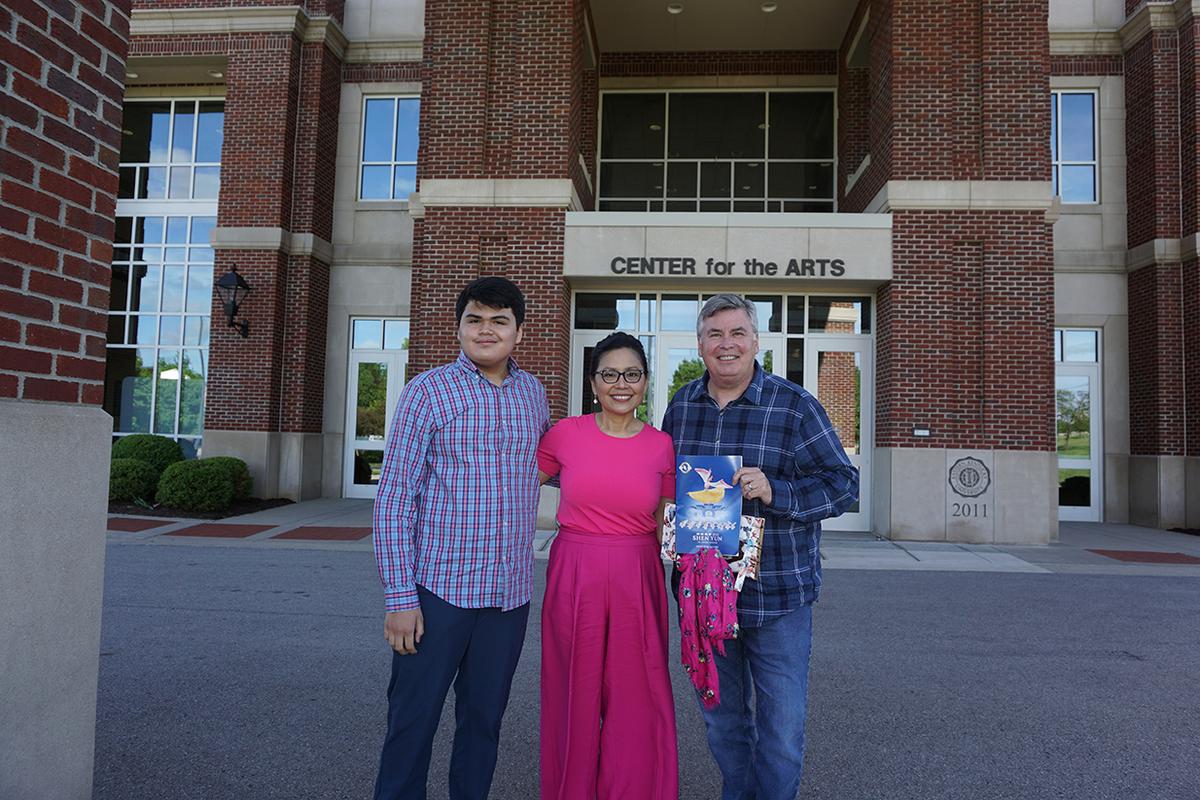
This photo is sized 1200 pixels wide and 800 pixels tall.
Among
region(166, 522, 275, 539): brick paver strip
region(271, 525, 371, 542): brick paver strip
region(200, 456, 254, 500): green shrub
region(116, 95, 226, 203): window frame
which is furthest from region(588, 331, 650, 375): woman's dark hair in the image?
region(116, 95, 226, 203): window frame

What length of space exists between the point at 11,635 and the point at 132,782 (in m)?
1.31

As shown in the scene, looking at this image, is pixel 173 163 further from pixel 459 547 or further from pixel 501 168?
pixel 459 547

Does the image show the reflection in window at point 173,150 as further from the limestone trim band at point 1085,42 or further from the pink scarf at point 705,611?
the limestone trim band at point 1085,42

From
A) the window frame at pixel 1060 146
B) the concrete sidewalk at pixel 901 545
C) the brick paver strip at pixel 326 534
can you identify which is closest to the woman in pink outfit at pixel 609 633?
the concrete sidewalk at pixel 901 545

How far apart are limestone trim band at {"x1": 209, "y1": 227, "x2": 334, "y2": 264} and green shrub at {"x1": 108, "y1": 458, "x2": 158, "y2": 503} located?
173 inches

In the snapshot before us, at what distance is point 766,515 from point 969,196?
998cm

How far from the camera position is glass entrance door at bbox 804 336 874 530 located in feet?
38.1

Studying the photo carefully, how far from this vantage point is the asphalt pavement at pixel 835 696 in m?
3.39

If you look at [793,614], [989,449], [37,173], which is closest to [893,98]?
[989,449]

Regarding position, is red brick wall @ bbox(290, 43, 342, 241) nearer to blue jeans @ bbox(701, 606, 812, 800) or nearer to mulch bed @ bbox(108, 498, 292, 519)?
mulch bed @ bbox(108, 498, 292, 519)

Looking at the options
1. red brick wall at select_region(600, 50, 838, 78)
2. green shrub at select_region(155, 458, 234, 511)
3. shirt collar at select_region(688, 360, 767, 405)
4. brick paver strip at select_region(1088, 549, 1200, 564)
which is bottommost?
brick paver strip at select_region(1088, 549, 1200, 564)

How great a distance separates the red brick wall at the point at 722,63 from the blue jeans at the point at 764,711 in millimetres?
14318

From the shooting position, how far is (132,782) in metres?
3.25

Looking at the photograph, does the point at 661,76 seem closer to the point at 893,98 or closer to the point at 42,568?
the point at 893,98
